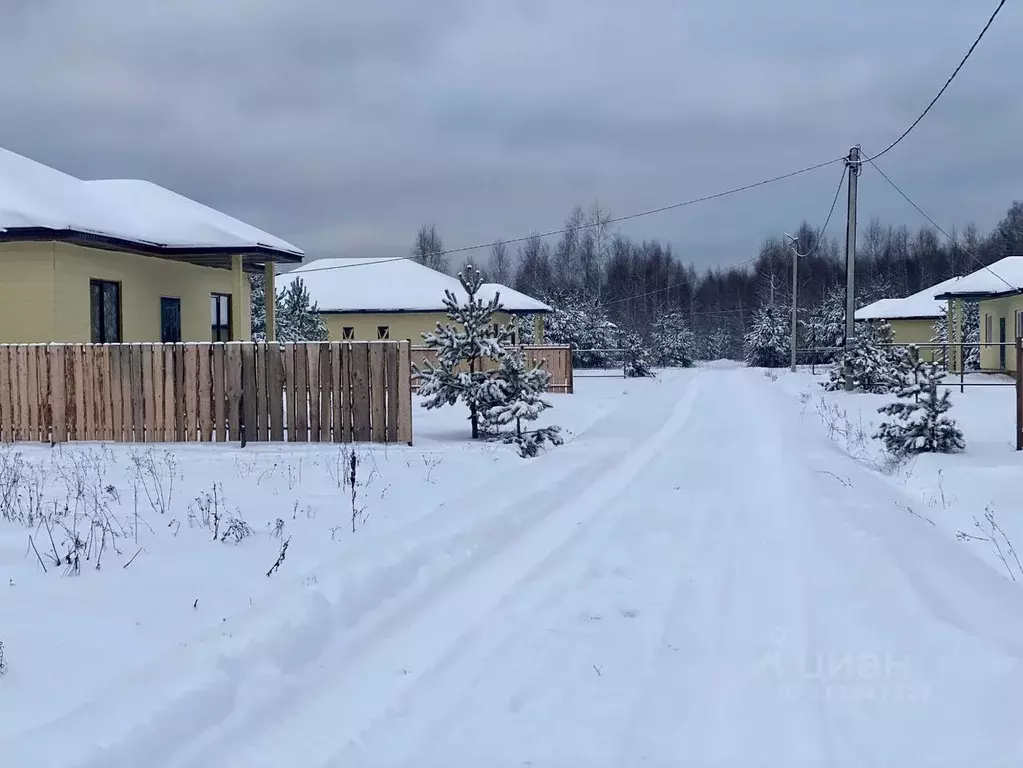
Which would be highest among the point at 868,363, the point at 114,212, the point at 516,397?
the point at 114,212

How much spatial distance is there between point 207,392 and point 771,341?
58049 millimetres

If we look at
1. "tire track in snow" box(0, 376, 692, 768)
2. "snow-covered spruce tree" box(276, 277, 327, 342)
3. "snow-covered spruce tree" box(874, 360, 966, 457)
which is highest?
"snow-covered spruce tree" box(276, 277, 327, 342)

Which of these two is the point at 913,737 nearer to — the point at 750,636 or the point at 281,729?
the point at 750,636

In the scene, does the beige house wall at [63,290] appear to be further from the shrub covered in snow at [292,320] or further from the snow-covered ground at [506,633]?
the shrub covered in snow at [292,320]

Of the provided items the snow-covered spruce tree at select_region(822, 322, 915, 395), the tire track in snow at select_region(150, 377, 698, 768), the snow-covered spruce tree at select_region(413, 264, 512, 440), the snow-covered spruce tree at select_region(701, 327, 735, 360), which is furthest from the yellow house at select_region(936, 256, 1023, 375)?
the snow-covered spruce tree at select_region(701, 327, 735, 360)

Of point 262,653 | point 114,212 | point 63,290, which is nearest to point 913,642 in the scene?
point 262,653

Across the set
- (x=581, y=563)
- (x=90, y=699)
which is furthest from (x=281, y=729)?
(x=581, y=563)

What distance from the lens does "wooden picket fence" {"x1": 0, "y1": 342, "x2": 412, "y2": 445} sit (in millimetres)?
13727

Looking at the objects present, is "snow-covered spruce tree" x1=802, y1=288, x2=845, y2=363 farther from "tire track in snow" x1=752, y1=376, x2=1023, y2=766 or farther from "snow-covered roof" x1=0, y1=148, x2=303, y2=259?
"tire track in snow" x1=752, y1=376, x2=1023, y2=766

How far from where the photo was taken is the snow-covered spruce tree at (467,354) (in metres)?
14.5

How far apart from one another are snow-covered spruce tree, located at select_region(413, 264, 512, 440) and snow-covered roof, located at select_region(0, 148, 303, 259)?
6.83 meters

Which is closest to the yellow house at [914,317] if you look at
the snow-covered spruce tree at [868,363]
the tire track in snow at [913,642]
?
the snow-covered spruce tree at [868,363]

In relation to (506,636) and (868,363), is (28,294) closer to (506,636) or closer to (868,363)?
(506,636)

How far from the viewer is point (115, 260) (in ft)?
62.8
